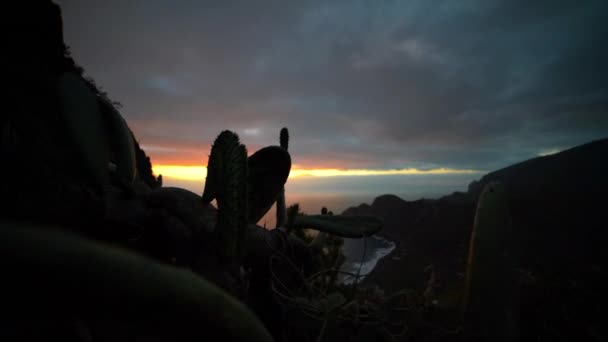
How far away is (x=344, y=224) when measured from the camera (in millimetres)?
1262

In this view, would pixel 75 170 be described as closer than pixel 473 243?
Yes

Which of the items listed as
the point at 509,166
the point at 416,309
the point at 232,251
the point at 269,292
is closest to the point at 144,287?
the point at 232,251

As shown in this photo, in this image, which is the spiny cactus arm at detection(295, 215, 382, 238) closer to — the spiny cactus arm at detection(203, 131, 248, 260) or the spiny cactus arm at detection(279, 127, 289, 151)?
the spiny cactus arm at detection(279, 127, 289, 151)

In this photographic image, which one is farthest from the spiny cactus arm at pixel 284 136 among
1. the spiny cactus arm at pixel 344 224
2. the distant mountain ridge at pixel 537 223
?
the distant mountain ridge at pixel 537 223

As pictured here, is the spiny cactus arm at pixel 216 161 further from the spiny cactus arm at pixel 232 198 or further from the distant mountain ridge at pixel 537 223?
the distant mountain ridge at pixel 537 223

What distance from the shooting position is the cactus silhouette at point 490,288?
2.55 ft

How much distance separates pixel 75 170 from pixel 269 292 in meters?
0.77

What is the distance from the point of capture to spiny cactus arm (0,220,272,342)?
22 centimetres

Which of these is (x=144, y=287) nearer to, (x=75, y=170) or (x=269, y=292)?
(x=75, y=170)

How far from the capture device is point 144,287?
0.85 ft

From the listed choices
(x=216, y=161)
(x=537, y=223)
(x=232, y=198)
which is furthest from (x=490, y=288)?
(x=537, y=223)

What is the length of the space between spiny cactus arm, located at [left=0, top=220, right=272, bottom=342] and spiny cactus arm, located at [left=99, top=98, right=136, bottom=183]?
0.69 metres

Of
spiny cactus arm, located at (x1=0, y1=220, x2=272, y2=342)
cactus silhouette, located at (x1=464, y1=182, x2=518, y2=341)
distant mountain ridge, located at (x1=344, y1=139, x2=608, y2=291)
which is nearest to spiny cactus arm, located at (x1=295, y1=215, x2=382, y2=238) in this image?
cactus silhouette, located at (x1=464, y1=182, x2=518, y2=341)

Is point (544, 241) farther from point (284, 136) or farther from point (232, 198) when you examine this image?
point (232, 198)
